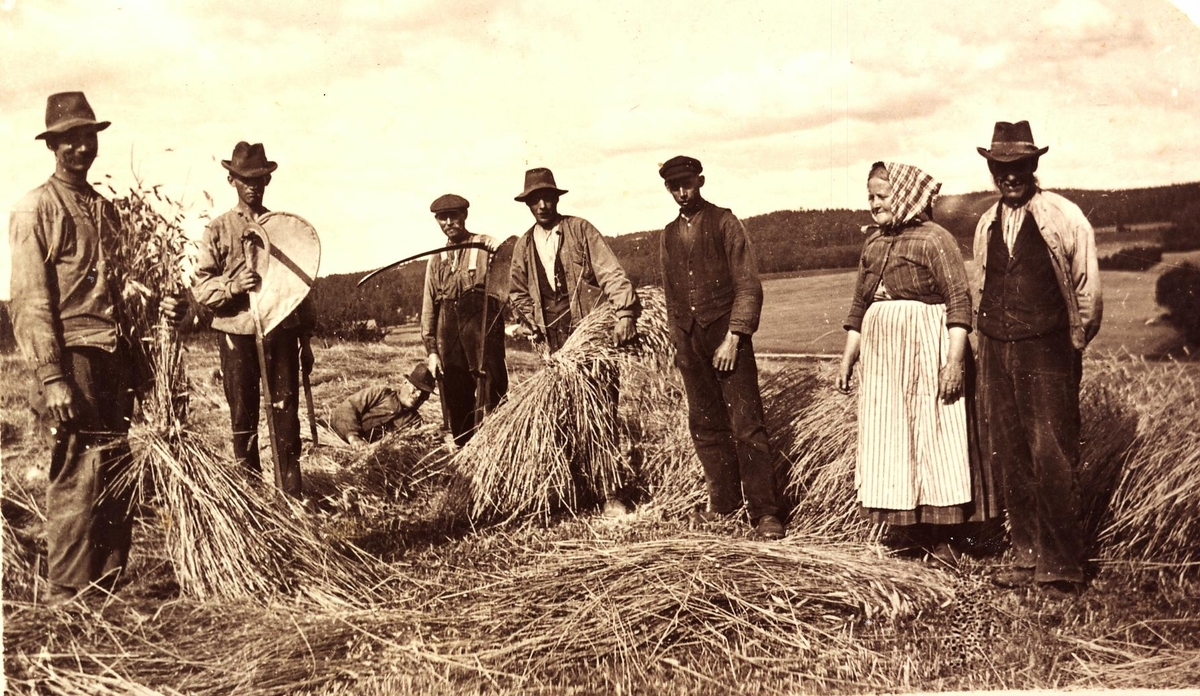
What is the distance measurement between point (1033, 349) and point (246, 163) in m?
3.74

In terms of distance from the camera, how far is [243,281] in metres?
4.41

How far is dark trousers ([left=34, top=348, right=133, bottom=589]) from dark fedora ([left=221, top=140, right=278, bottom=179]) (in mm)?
1101

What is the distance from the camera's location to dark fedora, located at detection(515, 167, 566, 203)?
5051mm

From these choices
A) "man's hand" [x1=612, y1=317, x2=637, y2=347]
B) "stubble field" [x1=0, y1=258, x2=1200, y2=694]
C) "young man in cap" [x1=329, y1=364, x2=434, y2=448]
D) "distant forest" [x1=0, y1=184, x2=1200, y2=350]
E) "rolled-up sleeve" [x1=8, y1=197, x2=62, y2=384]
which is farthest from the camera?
"young man in cap" [x1=329, y1=364, x2=434, y2=448]

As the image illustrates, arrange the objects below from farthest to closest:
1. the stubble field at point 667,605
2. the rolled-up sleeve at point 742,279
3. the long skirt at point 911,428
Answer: the rolled-up sleeve at point 742,279 → the long skirt at point 911,428 → the stubble field at point 667,605

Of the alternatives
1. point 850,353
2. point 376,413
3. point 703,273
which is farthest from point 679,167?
point 376,413

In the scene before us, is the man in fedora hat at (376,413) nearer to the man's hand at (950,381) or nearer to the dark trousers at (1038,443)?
the man's hand at (950,381)

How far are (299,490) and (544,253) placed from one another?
1785mm

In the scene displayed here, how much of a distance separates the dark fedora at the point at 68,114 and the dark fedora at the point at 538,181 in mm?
2033

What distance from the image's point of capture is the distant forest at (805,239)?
173 inches

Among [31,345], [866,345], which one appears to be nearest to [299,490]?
[31,345]

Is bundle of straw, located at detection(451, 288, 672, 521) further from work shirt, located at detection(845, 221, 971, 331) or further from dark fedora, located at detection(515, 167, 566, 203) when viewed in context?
work shirt, located at detection(845, 221, 971, 331)

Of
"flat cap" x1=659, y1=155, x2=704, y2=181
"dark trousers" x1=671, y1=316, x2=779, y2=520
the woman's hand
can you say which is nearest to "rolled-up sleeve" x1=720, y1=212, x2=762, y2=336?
"dark trousers" x1=671, y1=316, x2=779, y2=520

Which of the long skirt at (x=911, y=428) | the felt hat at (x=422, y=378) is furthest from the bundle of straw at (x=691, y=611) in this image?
the felt hat at (x=422, y=378)
